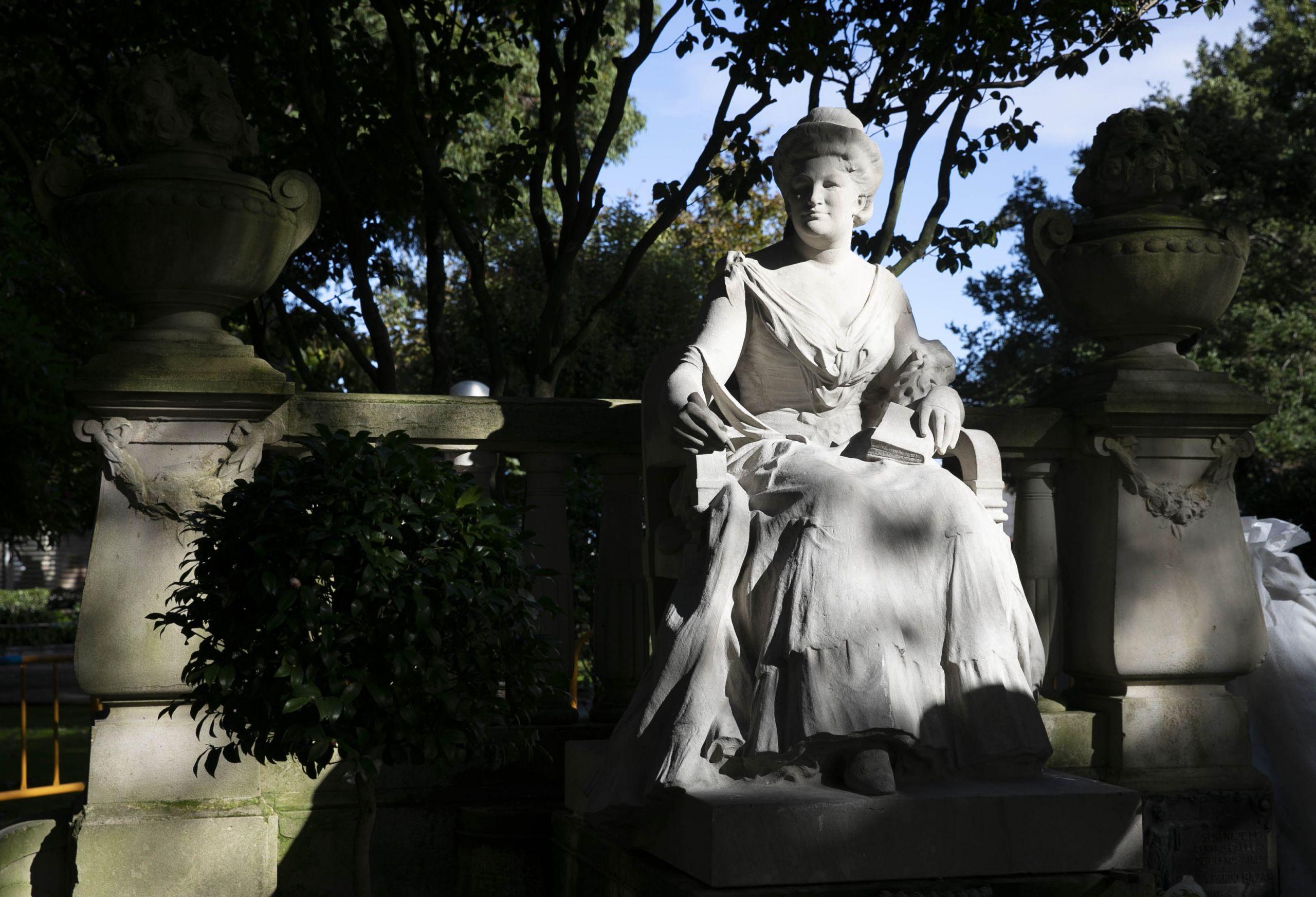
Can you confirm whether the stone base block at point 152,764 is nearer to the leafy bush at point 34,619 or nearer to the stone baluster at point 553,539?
the stone baluster at point 553,539

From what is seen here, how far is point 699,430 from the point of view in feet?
13.2

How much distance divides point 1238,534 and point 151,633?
13.1 feet

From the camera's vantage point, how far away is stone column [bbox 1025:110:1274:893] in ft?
16.9

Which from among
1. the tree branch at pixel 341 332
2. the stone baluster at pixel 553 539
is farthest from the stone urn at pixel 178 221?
the tree branch at pixel 341 332

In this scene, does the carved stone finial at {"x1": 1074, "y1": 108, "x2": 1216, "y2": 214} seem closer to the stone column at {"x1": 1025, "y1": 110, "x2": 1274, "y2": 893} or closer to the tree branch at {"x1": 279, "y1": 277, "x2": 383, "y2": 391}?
the stone column at {"x1": 1025, "y1": 110, "x2": 1274, "y2": 893}

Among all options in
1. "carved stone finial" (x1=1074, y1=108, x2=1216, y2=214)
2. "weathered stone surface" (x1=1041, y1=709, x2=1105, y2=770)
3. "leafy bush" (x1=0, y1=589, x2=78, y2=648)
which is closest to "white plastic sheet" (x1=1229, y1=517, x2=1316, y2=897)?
"weathered stone surface" (x1=1041, y1=709, x2=1105, y2=770)

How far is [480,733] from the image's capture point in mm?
3883

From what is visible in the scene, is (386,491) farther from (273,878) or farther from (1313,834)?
(1313,834)

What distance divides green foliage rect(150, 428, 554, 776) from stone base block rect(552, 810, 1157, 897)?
0.51 m

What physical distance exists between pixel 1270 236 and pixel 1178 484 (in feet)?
54.2

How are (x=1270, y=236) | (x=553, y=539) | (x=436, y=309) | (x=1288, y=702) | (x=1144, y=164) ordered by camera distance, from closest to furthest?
(x=553, y=539), (x=1144, y=164), (x=1288, y=702), (x=436, y=309), (x=1270, y=236)

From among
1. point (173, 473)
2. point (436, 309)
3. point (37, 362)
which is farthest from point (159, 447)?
point (436, 309)

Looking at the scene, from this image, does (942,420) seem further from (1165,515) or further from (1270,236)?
(1270,236)

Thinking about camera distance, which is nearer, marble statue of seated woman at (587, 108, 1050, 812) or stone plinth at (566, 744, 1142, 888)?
stone plinth at (566, 744, 1142, 888)
